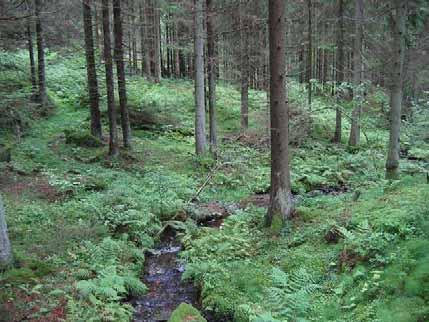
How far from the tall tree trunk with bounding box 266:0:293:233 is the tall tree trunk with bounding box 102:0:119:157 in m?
9.29

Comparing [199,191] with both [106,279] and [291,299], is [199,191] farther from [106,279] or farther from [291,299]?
[291,299]

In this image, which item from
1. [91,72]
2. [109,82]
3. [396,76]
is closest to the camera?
[396,76]

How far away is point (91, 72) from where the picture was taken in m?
19.6

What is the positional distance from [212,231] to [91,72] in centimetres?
1135

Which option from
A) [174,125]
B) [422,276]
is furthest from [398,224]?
[174,125]

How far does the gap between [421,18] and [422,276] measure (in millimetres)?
13238

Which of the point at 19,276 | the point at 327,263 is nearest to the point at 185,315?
the point at 327,263

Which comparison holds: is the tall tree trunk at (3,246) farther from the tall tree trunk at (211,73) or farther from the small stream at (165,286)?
the tall tree trunk at (211,73)

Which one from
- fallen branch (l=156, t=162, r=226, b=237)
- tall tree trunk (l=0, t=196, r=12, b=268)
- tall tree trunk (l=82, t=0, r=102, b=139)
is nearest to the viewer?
tall tree trunk (l=0, t=196, r=12, b=268)

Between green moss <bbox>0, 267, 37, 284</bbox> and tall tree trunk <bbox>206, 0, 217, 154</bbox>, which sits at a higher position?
tall tree trunk <bbox>206, 0, 217, 154</bbox>

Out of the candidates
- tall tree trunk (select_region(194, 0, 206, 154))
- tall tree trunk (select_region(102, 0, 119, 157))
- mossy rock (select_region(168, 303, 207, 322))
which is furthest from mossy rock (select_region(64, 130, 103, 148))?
mossy rock (select_region(168, 303, 207, 322))

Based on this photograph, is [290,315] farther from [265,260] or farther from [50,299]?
[50,299]

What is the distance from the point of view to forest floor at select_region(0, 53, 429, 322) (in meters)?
7.04

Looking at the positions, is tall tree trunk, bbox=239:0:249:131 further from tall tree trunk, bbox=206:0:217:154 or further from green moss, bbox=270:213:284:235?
green moss, bbox=270:213:284:235
